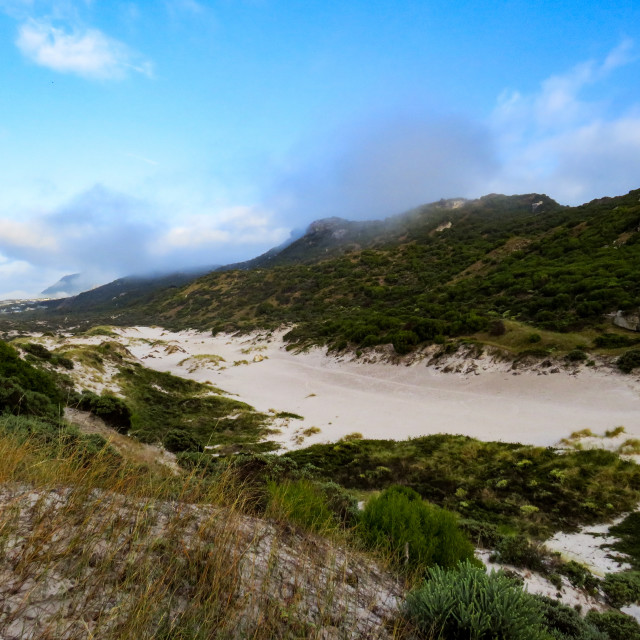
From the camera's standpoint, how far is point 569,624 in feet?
14.8

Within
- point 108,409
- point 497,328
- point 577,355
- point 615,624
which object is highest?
point 497,328

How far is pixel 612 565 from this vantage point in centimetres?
665

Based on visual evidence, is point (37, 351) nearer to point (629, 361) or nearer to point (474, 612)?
point (474, 612)

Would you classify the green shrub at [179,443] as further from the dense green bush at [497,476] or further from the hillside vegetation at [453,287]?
the hillside vegetation at [453,287]

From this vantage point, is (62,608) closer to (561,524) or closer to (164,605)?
(164,605)

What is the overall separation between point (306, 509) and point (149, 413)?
17.2m

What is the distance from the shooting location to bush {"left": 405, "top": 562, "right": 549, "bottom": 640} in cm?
280

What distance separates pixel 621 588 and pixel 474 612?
16.3ft

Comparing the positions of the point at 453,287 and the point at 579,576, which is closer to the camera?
the point at 579,576

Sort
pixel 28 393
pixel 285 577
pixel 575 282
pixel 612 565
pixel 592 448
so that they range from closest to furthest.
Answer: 1. pixel 285 577
2. pixel 612 565
3. pixel 28 393
4. pixel 592 448
5. pixel 575 282

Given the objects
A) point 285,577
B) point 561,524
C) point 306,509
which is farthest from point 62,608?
point 561,524

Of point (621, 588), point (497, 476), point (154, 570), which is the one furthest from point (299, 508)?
point (497, 476)

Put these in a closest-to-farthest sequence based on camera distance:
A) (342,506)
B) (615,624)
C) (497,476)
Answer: (615,624) < (342,506) < (497,476)

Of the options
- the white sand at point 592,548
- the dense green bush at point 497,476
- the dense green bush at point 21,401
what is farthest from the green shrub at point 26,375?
the white sand at point 592,548
